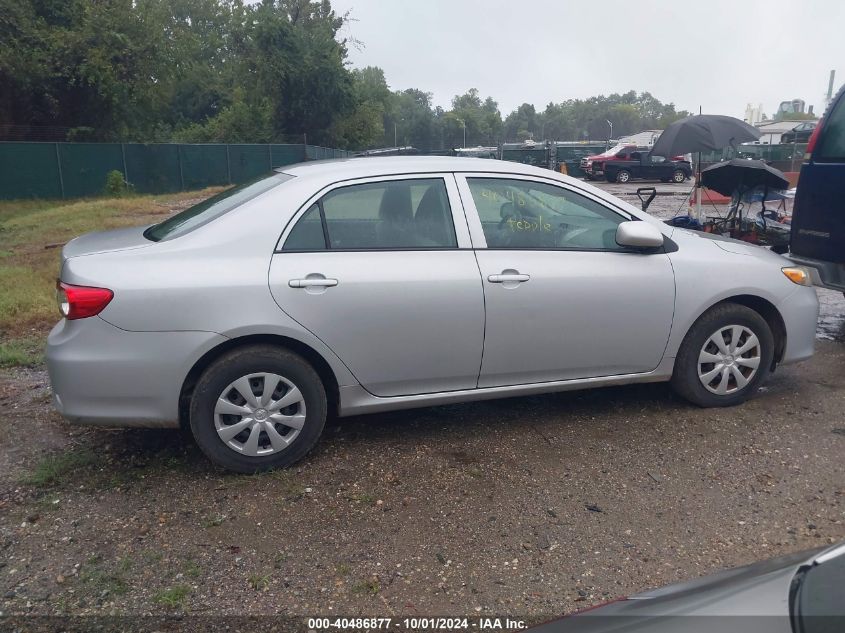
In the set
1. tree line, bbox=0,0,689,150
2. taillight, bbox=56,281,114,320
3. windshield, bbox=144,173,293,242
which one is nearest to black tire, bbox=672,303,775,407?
windshield, bbox=144,173,293,242

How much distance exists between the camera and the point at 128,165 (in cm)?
2691

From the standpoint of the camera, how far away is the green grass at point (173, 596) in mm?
2832

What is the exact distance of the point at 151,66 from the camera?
3027cm

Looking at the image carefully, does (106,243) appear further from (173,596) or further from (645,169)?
(645,169)

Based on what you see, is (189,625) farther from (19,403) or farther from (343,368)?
(19,403)

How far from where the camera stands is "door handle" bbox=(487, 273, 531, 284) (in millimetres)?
4036

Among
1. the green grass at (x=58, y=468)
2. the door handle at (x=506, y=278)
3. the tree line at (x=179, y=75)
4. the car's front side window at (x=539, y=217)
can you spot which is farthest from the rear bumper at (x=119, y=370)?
the tree line at (x=179, y=75)

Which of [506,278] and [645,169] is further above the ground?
[506,278]

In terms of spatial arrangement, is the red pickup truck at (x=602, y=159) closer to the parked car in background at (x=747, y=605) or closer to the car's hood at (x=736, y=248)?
the car's hood at (x=736, y=248)

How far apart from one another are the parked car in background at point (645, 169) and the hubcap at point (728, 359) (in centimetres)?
2754

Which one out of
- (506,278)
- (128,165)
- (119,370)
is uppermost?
(506,278)

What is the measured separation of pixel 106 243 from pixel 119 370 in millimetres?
820

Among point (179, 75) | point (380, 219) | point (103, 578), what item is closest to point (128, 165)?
point (179, 75)

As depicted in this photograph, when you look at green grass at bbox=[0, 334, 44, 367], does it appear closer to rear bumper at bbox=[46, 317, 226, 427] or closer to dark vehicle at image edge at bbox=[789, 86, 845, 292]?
rear bumper at bbox=[46, 317, 226, 427]
